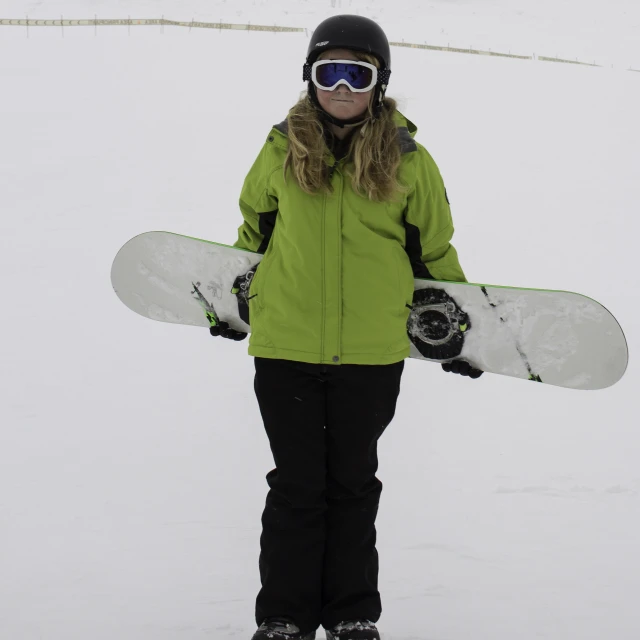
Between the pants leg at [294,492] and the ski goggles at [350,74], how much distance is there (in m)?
0.75

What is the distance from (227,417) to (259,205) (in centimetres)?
189

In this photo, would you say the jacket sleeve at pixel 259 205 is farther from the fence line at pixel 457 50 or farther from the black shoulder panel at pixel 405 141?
the fence line at pixel 457 50

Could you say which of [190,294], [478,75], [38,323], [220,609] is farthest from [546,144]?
[220,609]

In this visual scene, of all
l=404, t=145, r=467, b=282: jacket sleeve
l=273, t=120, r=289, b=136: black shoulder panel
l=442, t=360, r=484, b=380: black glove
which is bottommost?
l=442, t=360, r=484, b=380: black glove

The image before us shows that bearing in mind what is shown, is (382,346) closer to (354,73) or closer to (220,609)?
(354,73)

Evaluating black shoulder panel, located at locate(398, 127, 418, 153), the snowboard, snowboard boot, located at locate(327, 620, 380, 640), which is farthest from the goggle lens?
snowboard boot, located at locate(327, 620, 380, 640)

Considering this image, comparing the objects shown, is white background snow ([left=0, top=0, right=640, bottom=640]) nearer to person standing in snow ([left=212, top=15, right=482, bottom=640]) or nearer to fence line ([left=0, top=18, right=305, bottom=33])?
person standing in snow ([left=212, top=15, right=482, bottom=640])

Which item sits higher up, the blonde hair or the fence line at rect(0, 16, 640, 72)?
the fence line at rect(0, 16, 640, 72)

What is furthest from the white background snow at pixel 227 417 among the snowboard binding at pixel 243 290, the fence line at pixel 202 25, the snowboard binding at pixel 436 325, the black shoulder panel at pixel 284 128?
the fence line at pixel 202 25

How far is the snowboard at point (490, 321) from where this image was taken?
8.12 ft

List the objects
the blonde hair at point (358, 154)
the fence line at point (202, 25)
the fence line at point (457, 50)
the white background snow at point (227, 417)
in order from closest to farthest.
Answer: the blonde hair at point (358, 154) → the white background snow at point (227, 417) → the fence line at point (202, 25) → the fence line at point (457, 50)

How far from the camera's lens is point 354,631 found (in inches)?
84.2

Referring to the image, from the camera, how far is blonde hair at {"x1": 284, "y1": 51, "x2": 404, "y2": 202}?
2018 mm

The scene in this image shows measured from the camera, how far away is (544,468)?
11.4 feet
